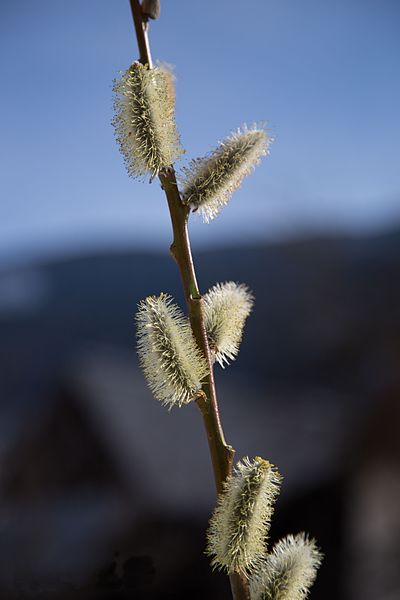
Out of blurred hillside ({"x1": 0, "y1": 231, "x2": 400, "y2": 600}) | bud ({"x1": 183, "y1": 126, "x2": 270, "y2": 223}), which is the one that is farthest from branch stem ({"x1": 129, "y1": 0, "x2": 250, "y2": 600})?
blurred hillside ({"x1": 0, "y1": 231, "x2": 400, "y2": 600})

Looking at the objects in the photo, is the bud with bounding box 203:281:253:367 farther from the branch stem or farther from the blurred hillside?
the blurred hillside

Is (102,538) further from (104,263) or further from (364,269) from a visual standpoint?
(364,269)

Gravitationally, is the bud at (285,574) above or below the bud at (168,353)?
below

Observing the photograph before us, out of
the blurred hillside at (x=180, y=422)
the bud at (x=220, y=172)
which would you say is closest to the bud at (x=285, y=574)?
the bud at (x=220, y=172)

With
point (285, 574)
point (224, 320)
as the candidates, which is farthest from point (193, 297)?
point (285, 574)

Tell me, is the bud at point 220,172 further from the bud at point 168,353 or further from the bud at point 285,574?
the bud at point 285,574

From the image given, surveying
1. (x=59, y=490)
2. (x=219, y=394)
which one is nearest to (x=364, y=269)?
(x=219, y=394)

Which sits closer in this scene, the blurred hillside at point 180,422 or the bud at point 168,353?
the bud at point 168,353
